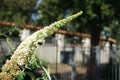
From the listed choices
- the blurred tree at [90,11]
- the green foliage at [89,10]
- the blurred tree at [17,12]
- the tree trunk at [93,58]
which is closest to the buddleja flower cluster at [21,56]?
the tree trunk at [93,58]

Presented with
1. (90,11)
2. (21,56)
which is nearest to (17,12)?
(90,11)

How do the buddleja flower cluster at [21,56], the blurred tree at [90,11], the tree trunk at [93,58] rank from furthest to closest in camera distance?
the blurred tree at [90,11], the tree trunk at [93,58], the buddleja flower cluster at [21,56]

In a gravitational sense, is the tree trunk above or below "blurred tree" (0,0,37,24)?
below

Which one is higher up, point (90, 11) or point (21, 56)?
point (90, 11)

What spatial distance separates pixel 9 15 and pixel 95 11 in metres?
21.1

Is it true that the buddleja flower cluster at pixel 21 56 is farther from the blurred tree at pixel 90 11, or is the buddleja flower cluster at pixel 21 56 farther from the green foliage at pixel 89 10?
the green foliage at pixel 89 10

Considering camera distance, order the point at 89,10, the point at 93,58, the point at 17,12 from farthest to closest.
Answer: the point at 17,12, the point at 89,10, the point at 93,58

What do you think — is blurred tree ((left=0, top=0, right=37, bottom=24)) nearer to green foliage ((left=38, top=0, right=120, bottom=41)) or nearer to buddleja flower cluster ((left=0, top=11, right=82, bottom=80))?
green foliage ((left=38, top=0, right=120, bottom=41))

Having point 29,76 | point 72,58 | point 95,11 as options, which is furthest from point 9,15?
point 29,76

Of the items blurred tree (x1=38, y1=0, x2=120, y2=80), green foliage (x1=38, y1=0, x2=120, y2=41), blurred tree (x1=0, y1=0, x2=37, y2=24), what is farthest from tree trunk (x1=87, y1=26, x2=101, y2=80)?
blurred tree (x1=0, y1=0, x2=37, y2=24)

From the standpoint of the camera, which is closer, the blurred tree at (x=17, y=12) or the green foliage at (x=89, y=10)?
the green foliage at (x=89, y=10)

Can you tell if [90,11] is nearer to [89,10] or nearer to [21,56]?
[89,10]

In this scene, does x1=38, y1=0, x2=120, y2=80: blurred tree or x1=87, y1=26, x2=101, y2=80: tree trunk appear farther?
x1=38, y1=0, x2=120, y2=80: blurred tree

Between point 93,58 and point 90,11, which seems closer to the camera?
point 93,58
